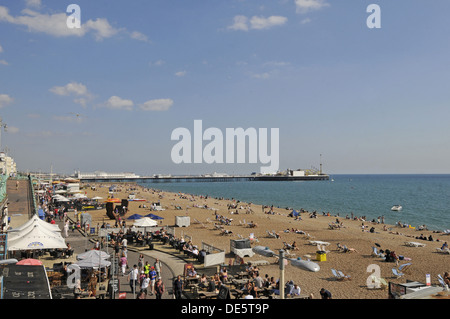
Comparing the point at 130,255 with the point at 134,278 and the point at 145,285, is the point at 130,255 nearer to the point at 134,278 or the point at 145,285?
the point at 134,278

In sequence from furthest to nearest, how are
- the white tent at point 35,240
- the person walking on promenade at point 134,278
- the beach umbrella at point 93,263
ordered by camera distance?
the white tent at point 35,240 < the beach umbrella at point 93,263 < the person walking on promenade at point 134,278

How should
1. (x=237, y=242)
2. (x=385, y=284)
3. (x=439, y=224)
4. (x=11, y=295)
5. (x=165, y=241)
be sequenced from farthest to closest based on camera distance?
(x=439, y=224)
(x=165, y=241)
(x=237, y=242)
(x=385, y=284)
(x=11, y=295)

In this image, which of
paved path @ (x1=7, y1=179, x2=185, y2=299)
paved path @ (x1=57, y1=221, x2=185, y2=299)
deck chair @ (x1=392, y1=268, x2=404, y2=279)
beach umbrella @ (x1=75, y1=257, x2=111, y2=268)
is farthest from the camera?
deck chair @ (x1=392, y1=268, x2=404, y2=279)

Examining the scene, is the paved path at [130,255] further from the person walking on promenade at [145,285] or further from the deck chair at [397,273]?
the deck chair at [397,273]

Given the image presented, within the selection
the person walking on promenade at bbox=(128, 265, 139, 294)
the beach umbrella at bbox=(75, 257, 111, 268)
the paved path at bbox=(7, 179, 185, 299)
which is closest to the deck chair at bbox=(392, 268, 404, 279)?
the paved path at bbox=(7, 179, 185, 299)

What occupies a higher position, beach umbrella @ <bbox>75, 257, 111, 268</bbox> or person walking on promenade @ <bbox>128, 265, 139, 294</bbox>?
beach umbrella @ <bbox>75, 257, 111, 268</bbox>

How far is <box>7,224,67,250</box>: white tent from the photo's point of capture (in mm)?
14141

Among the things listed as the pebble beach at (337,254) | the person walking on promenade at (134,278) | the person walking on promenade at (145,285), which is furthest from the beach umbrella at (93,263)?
the pebble beach at (337,254)

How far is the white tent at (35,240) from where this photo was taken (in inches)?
557

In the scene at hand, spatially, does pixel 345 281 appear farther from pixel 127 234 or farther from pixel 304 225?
pixel 304 225

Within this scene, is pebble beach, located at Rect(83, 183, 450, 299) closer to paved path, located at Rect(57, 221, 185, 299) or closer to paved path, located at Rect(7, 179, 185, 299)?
paved path, located at Rect(57, 221, 185, 299)

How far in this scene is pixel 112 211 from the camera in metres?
30.4
